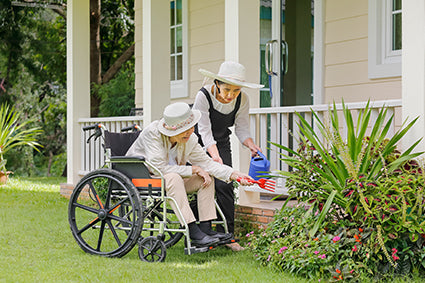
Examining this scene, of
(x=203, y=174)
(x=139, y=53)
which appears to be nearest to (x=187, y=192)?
(x=203, y=174)

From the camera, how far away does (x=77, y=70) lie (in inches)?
344

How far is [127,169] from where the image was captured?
15.8 ft

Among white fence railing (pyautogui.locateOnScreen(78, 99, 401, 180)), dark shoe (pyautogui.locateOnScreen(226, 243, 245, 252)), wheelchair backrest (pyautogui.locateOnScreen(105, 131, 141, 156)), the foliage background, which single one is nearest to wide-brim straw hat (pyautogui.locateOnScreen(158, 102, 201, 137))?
wheelchair backrest (pyautogui.locateOnScreen(105, 131, 141, 156))

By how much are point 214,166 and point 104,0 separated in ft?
45.3

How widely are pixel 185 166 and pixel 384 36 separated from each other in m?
Answer: 2.87

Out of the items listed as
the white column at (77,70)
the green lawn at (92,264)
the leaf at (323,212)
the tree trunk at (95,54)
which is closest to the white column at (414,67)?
the leaf at (323,212)

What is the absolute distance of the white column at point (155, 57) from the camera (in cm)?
703

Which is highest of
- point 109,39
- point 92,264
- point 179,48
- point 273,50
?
point 109,39

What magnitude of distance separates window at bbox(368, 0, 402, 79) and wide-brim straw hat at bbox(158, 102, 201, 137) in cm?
254

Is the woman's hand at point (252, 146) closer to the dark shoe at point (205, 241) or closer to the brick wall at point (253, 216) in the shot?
the brick wall at point (253, 216)

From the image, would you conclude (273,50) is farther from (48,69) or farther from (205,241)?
(48,69)

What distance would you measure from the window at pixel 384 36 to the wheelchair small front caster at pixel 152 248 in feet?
10.1

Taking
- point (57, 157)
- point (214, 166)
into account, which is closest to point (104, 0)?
point (57, 157)

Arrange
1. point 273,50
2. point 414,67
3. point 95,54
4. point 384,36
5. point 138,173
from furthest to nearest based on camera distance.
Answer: point 95,54 → point 273,50 → point 384,36 → point 138,173 → point 414,67
